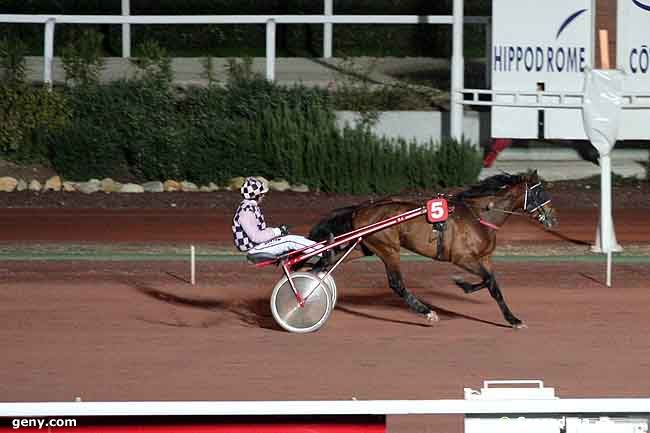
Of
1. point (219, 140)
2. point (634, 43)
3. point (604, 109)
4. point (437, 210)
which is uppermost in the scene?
point (634, 43)

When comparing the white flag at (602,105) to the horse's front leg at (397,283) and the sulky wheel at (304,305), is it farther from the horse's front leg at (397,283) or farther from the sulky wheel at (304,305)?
the sulky wheel at (304,305)

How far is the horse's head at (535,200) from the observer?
1099 cm

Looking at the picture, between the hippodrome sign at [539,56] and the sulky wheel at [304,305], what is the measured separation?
1029cm

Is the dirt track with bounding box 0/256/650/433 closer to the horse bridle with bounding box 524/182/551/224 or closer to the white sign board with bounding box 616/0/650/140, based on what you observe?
the horse bridle with bounding box 524/182/551/224

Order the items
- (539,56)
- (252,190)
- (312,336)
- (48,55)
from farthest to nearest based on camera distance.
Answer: (48,55) → (539,56) → (312,336) → (252,190)

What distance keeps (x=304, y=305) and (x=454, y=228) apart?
138 cm

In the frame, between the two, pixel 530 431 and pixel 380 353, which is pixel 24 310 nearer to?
pixel 380 353

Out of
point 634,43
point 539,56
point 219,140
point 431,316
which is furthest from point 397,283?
point 634,43

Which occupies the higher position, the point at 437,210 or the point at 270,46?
the point at 270,46

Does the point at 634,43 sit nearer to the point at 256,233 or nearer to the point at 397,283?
the point at 397,283

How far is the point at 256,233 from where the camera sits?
1048cm

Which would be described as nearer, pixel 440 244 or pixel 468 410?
pixel 468 410

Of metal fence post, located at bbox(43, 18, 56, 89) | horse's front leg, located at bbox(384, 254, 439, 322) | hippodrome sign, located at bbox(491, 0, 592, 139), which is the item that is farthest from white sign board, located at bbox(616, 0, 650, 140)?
horse's front leg, located at bbox(384, 254, 439, 322)

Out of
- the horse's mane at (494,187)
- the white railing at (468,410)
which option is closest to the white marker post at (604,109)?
the horse's mane at (494,187)
